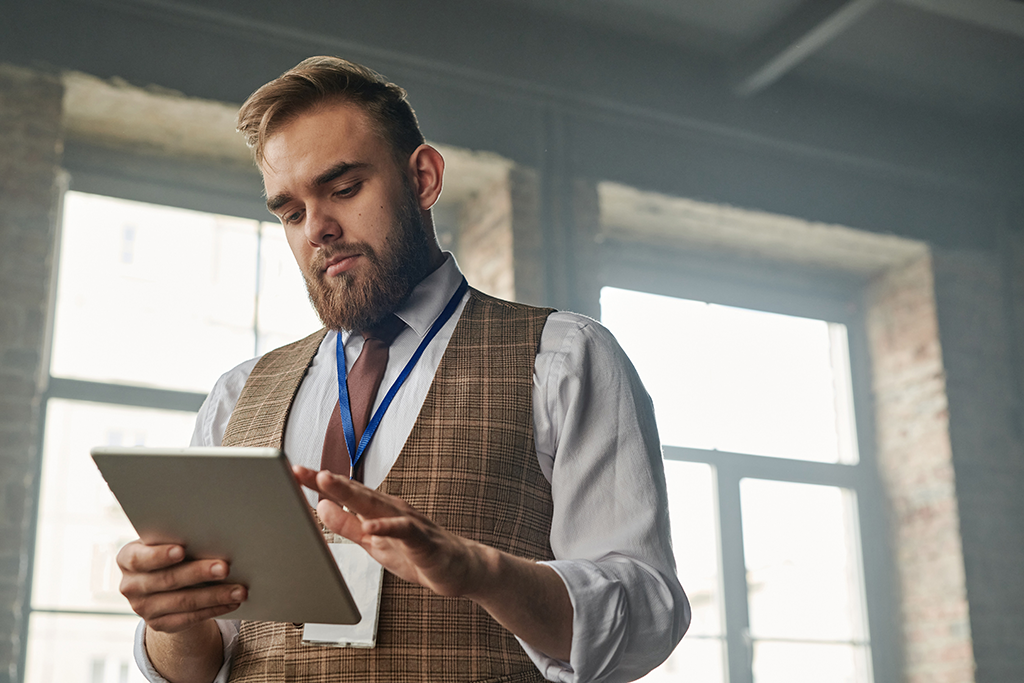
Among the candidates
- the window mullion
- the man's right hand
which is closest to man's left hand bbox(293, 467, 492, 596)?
the man's right hand

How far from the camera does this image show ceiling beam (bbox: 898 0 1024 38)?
4.35 m

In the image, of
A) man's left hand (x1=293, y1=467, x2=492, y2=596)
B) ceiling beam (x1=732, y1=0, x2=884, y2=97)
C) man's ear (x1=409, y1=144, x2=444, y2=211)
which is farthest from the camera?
ceiling beam (x1=732, y1=0, x2=884, y2=97)

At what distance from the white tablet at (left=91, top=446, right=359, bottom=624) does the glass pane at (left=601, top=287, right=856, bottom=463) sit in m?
4.05

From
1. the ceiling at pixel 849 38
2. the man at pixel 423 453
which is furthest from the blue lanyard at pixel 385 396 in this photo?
the ceiling at pixel 849 38

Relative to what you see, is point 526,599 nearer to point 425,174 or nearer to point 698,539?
point 425,174

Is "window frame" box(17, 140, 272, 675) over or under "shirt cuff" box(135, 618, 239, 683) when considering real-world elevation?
over

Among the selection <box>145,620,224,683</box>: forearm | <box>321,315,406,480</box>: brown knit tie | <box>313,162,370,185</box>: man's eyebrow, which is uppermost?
<box>313,162,370,185</box>: man's eyebrow

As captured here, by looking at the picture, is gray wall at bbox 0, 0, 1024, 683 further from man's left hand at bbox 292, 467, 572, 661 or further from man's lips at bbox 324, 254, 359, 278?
man's left hand at bbox 292, 467, 572, 661

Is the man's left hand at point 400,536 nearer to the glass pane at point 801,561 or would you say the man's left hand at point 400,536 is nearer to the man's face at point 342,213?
the man's face at point 342,213

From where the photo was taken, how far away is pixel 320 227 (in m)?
1.45

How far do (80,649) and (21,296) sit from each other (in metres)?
1.23

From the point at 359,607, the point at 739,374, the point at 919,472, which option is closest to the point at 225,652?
the point at 359,607

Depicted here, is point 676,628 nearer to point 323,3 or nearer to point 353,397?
point 353,397

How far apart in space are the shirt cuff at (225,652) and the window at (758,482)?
3.71 m
